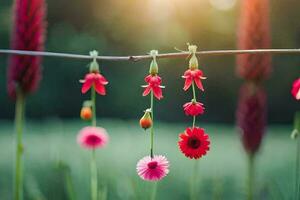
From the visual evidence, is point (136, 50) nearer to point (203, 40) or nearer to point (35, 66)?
point (203, 40)

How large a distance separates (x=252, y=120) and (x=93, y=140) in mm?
850

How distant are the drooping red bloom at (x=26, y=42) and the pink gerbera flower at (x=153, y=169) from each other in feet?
3.15

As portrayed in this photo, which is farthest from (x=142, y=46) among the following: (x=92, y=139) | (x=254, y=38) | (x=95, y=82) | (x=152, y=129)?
(x=152, y=129)

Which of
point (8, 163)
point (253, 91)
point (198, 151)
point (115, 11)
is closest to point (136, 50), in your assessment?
point (115, 11)

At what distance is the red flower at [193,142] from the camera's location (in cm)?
146

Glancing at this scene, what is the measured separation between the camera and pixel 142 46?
42.5ft

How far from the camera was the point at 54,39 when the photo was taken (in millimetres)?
12914

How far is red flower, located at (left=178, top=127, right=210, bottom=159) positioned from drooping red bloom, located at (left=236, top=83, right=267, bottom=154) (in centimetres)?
151

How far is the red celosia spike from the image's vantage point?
2.81 meters

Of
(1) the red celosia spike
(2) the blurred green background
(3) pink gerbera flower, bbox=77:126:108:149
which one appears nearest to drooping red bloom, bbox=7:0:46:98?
(3) pink gerbera flower, bbox=77:126:108:149

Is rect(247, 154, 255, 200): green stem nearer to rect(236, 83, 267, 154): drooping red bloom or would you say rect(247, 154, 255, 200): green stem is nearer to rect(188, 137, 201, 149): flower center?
rect(236, 83, 267, 154): drooping red bloom

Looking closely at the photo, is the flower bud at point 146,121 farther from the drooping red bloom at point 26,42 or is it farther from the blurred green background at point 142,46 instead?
the blurred green background at point 142,46

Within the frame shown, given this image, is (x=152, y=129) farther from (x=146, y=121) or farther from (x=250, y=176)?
(x=250, y=176)

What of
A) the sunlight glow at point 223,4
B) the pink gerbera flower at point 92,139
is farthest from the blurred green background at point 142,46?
the pink gerbera flower at point 92,139
